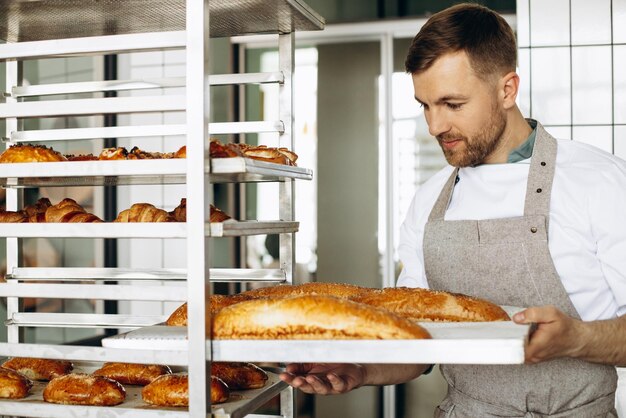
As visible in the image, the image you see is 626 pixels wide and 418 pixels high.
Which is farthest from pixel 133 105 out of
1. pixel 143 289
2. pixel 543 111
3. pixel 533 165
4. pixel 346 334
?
pixel 543 111

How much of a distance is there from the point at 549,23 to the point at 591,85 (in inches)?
14.8

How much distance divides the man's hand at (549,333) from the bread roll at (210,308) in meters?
0.60

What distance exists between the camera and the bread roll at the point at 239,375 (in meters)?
1.70

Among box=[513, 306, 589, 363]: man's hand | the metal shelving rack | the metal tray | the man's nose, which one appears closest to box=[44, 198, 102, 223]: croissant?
the metal shelving rack

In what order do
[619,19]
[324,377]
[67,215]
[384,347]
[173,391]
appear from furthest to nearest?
[619,19]
[67,215]
[324,377]
[173,391]
[384,347]

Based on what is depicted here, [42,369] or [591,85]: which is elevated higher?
[591,85]

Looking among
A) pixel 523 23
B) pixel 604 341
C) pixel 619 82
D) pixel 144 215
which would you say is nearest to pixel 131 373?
pixel 144 215

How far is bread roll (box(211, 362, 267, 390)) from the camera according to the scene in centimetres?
170

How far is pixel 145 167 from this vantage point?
140 cm

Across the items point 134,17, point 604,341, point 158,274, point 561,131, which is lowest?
point 604,341

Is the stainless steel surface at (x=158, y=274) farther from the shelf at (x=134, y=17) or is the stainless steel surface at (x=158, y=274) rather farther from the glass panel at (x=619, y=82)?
the glass panel at (x=619, y=82)

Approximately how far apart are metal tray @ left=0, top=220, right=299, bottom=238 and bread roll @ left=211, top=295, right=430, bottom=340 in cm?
15

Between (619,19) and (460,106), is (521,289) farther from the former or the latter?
(619,19)

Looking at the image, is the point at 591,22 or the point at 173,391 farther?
the point at 591,22
